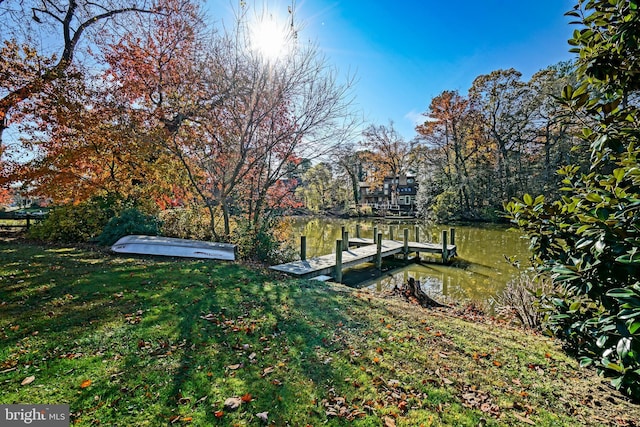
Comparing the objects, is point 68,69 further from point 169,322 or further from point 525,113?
point 525,113

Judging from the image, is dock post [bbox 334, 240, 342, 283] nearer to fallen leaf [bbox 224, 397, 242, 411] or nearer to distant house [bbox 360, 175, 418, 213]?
fallen leaf [bbox 224, 397, 242, 411]

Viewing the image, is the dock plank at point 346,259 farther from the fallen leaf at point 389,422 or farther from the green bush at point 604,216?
the green bush at point 604,216

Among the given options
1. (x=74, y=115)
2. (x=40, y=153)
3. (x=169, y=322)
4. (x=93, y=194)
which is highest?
(x=74, y=115)

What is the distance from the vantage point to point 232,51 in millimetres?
8438

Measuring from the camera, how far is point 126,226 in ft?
28.2

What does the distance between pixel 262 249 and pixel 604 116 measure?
7.74 m

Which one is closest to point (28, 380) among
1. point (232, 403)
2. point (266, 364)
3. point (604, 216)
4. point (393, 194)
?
point (232, 403)

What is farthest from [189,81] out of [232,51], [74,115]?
[74,115]

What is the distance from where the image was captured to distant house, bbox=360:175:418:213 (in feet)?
132

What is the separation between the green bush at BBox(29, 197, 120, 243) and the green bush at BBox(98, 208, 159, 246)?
832 mm

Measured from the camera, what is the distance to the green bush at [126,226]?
28.1 ft

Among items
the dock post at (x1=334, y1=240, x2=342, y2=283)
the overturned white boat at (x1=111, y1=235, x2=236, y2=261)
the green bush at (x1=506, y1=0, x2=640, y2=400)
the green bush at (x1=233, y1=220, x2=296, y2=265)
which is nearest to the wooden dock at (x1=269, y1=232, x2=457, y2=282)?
the dock post at (x1=334, y1=240, x2=342, y2=283)

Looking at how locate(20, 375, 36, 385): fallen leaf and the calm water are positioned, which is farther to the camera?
the calm water

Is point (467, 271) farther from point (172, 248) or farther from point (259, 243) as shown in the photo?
point (172, 248)
